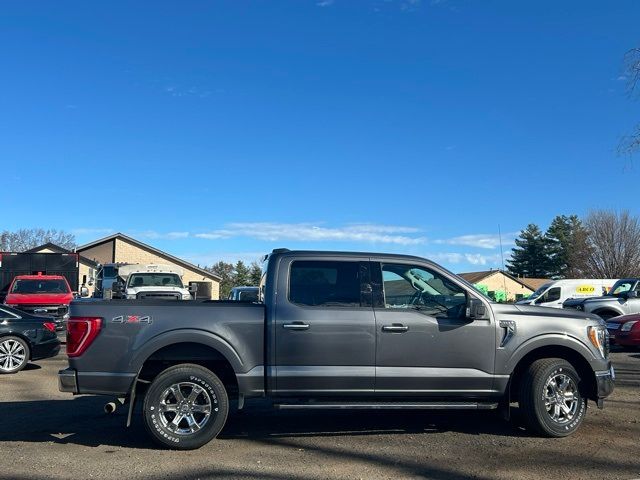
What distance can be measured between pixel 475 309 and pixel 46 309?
633 inches

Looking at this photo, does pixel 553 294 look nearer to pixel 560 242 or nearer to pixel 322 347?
pixel 322 347

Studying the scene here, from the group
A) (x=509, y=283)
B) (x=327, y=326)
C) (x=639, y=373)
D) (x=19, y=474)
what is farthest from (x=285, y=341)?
(x=509, y=283)

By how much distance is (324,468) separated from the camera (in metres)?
5.76

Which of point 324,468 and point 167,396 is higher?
point 167,396

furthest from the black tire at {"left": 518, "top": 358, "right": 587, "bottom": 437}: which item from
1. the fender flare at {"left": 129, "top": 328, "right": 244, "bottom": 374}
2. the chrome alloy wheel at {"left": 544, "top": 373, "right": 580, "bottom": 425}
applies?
the fender flare at {"left": 129, "top": 328, "right": 244, "bottom": 374}

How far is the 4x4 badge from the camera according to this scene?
6328mm

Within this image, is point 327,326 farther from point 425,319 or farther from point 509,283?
point 509,283

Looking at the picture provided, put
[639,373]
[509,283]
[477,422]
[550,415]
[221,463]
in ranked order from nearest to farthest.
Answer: [221,463], [550,415], [477,422], [639,373], [509,283]

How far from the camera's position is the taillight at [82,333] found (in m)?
6.30

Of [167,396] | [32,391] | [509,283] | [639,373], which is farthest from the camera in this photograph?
[509,283]

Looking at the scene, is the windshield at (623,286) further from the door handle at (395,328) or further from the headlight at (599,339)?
the door handle at (395,328)

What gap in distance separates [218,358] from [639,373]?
29.8ft

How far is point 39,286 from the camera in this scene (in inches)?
797

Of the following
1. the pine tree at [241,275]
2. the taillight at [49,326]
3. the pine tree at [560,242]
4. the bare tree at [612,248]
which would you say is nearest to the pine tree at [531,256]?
the pine tree at [560,242]
